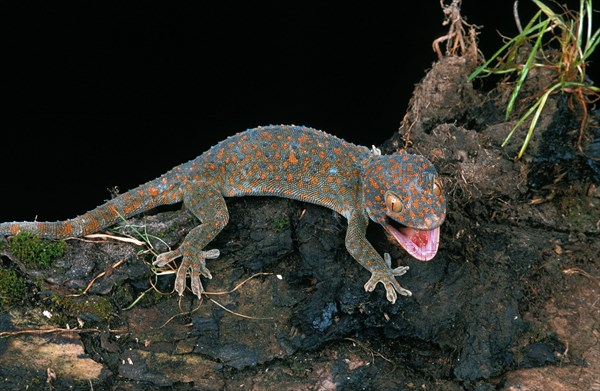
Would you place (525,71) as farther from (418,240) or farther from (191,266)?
(191,266)

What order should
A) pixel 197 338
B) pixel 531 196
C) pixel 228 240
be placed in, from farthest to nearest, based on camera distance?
1. pixel 531 196
2. pixel 228 240
3. pixel 197 338

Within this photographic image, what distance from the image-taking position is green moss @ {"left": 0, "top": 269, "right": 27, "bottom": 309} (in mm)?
4973

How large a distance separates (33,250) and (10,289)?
316 millimetres

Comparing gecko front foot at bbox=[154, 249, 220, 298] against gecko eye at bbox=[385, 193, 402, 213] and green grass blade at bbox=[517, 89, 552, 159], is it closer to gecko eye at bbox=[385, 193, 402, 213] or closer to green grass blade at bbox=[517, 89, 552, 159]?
gecko eye at bbox=[385, 193, 402, 213]


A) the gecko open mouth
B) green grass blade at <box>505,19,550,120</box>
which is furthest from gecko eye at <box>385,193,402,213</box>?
green grass blade at <box>505,19,550,120</box>

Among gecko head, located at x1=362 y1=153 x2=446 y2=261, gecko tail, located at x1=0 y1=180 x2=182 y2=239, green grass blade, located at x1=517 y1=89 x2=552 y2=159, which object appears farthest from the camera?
green grass blade, located at x1=517 y1=89 x2=552 y2=159

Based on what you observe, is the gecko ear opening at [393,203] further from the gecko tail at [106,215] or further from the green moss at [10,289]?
the green moss at [10,289]

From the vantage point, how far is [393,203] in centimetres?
519

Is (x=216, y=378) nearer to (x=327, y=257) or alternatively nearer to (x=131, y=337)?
(x=131, y=337)

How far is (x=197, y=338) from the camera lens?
199 inches

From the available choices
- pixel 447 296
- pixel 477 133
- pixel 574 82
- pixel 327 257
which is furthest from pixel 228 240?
pixel 574 82

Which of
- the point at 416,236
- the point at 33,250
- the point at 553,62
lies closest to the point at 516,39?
the point at 553,62

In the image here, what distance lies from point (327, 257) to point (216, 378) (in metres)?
1.20

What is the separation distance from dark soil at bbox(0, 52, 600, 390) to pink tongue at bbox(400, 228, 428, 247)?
218 mm
